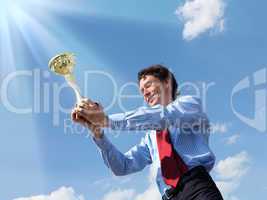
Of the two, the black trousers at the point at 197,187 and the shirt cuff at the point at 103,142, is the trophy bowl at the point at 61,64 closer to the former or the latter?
the shirt cuff at the point at 103,142

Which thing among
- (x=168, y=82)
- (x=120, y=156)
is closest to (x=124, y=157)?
(x=120, y=156)

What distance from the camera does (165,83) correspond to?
17.3 feet

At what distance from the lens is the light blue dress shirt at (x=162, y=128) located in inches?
170

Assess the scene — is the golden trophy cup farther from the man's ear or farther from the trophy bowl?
the man's ear

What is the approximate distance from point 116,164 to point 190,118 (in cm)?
97

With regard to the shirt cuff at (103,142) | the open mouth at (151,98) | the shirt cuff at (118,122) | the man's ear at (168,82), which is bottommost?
the shirt cuff at (103,142)

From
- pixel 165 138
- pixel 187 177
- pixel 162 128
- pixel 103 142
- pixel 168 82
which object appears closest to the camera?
pixel 162 128

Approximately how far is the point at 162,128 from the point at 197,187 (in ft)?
1.91

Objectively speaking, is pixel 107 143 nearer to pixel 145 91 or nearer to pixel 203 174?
pixel 145 91

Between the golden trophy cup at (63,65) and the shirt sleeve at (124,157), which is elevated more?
the golden trophy cup at (63,65)

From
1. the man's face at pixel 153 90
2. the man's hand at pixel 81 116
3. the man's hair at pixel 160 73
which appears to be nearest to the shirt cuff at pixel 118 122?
the man's hand at pixel 81 116

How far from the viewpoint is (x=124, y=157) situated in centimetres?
528

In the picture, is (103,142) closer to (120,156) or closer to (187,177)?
(120,156)

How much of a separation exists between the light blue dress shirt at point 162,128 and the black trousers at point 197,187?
0.29 feet
